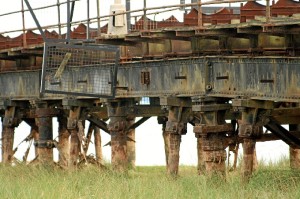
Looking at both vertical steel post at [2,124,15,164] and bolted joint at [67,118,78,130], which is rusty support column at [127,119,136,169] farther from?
bolted joint at [67,118,78,130]

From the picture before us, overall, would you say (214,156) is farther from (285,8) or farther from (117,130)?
(117,130)

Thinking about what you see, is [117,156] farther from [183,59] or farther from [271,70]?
[271,70]

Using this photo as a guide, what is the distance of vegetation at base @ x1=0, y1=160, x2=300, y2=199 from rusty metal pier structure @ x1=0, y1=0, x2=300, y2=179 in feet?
2.07

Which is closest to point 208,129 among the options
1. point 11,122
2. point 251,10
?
point 251,10

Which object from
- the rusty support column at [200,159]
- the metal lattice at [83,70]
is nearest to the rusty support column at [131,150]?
the rusty support column at [200,159]

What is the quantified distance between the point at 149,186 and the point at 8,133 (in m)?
13.0

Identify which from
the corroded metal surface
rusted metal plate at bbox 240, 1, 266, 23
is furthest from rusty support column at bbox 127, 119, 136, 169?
rusted metal plate at bbox 240, 1, 266, 23

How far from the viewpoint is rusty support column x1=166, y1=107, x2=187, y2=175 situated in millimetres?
31094

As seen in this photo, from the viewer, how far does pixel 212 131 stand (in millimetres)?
29656

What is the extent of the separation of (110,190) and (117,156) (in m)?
6.26

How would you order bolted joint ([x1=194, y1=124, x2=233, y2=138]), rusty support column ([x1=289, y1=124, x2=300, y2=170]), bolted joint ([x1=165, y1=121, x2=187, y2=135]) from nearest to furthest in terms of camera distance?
bolted joint ([x1=194, y1=124, x2=233, y2=138])
bolted joint ([x1=165, y1=121, x2=187, y2=135])
rusty support column ([x1=289, y1=124, x2=300, y2=170])

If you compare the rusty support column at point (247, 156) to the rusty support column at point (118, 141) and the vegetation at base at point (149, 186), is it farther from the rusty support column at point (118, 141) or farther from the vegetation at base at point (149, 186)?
the rusty support column at point (118, 141)

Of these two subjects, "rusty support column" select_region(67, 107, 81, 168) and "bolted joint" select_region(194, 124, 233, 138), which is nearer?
"bolted joint" select_region(194, 124, 233, 138)

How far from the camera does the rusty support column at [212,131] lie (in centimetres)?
2966
